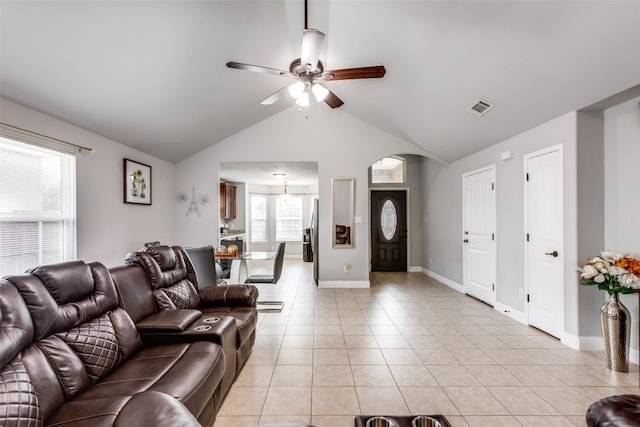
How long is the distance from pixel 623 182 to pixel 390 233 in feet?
15.2

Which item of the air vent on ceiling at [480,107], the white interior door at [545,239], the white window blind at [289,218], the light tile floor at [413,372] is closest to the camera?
the light tile floor at [413,372]

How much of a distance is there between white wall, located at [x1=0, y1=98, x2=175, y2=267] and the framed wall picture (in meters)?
0.08

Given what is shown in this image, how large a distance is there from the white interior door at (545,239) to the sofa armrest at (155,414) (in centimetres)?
361

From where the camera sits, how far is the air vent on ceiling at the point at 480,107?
3.37 m

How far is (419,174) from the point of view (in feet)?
23.4

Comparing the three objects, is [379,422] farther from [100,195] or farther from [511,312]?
[100,195]

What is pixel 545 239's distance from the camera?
10.8 feet

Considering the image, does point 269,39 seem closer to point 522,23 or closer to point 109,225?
point 522,23

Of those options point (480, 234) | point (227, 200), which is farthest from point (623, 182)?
point (227, 200)

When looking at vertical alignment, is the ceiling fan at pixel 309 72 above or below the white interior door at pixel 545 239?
above

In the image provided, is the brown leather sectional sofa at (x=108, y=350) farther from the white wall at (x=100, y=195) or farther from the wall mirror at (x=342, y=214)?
the wall mirror at (x=342, y=214)

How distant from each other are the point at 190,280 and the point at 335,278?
3094 mm

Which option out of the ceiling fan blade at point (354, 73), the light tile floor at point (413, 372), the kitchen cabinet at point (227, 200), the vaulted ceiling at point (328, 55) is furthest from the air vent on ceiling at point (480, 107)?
the kitchen cabinet at point (227, 200)

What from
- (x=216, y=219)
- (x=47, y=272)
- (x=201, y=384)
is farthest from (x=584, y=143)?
(x=216, y=219)
